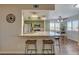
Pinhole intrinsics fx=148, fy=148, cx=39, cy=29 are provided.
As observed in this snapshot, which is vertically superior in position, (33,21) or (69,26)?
(33,21)

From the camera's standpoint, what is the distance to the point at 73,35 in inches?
309

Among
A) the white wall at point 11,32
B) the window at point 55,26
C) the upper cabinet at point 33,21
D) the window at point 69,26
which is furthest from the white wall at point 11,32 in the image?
the window at point 69,26

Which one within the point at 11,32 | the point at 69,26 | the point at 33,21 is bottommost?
the point at 11,32

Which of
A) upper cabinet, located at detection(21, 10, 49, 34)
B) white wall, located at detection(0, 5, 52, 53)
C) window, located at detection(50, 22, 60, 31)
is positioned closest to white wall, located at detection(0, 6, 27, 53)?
white wall, located at detection(0, 5, 52, 53)

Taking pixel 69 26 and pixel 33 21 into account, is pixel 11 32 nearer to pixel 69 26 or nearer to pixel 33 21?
pixel 33 21

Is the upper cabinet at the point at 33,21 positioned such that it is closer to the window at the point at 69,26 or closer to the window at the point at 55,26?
the window at the point at 55,26

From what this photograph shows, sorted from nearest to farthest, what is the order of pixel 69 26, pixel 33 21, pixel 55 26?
pixel 55 26 < pixel 33 21 < pixel 69 26

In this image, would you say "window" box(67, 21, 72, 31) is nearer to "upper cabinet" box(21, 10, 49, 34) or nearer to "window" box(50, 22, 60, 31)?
"window" box(50, 22, 60, 31)

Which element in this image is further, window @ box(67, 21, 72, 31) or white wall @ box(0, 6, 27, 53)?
window @ box(67, 21, 72, 31)

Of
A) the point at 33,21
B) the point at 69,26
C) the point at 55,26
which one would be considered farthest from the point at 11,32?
the point at 69,26

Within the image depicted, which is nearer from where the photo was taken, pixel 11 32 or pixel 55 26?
pixel 11 32

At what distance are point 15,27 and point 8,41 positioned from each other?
58cm

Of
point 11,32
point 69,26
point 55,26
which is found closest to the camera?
point 11,32
